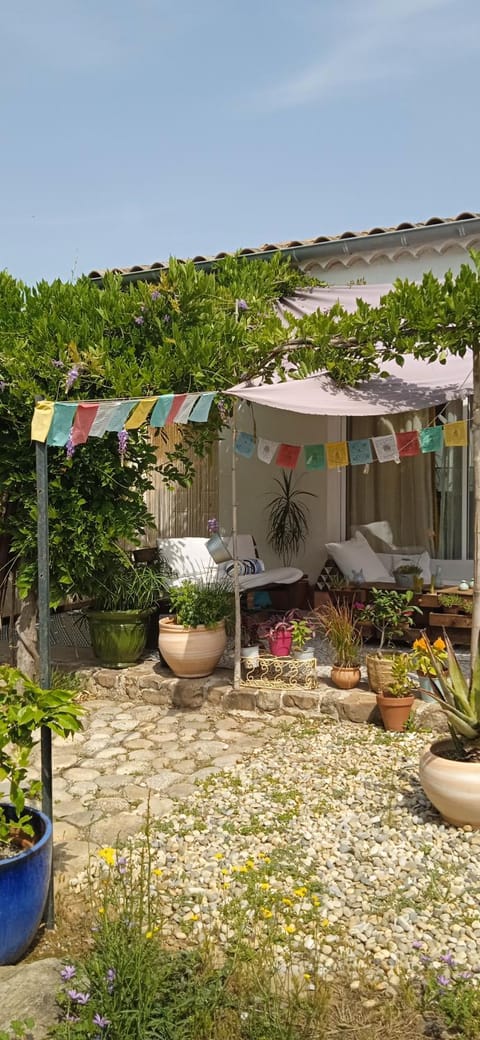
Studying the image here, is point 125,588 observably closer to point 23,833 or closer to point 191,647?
point 191,647

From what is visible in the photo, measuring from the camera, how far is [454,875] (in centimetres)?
342

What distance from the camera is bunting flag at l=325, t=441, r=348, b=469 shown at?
6.04 m

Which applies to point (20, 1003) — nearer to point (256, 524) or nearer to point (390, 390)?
point (390, 390)

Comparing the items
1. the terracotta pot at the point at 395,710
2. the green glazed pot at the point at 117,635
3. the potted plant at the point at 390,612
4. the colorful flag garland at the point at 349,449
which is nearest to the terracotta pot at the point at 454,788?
the terracotta pot at the point at 395,710

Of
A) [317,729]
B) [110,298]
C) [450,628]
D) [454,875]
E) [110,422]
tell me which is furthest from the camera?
[450,628]

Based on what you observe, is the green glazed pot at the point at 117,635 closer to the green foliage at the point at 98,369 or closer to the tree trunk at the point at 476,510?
the green foliage at the point at 98,369

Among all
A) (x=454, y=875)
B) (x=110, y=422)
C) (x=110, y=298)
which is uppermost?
(x=110, y=298)

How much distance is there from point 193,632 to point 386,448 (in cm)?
197

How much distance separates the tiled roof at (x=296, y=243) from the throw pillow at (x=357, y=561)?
288 centimetres

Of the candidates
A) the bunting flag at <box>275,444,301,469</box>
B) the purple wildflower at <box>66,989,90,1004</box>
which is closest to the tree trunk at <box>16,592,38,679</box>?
the bunting flag at <box>275,444,301,469</box>

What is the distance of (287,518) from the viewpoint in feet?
29.9

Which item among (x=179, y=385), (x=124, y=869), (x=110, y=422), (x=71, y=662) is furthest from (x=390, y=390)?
(x=124, y=869)

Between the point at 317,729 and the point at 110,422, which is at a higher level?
the point at 110,422

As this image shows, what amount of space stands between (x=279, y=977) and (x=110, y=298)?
4573mm
